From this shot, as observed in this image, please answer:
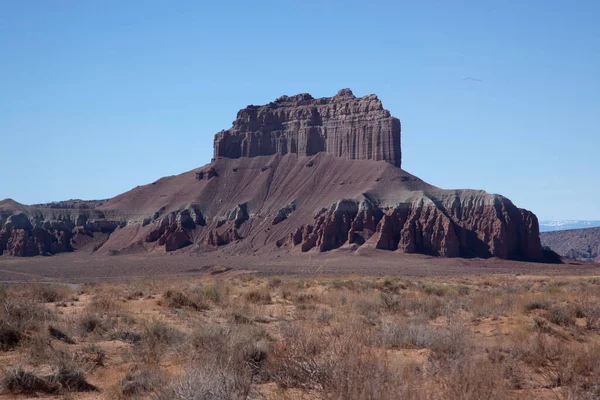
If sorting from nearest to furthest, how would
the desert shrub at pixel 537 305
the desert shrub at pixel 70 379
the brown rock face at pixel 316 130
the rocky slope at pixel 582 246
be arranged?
the desert shrub at pixel 70 379 → the desert shrub at pixel 537 305 → the brown rock face at pixel 316 130 → the rocky slope at pixel 582 246

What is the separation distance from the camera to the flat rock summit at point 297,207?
112 m

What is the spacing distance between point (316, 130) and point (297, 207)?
2974 centimetres

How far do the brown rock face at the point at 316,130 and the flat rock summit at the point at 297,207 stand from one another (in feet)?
0.90

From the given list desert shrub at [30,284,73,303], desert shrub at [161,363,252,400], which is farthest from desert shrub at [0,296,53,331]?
desert shrub at [161,363,252,400]

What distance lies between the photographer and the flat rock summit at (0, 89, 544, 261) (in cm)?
11219

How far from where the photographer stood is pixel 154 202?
150 m

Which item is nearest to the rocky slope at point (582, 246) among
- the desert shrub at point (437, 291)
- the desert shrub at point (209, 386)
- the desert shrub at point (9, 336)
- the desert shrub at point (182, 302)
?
the desert shrub at point (437, 291)

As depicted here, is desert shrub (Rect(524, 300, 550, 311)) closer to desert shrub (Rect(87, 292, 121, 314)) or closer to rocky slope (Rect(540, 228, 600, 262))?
desert shrub (Rect(87, 292, 121, 314))

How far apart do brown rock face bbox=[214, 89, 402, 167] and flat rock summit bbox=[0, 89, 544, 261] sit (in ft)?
0.90

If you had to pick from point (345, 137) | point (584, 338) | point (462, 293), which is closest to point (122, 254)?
point (345, 137)

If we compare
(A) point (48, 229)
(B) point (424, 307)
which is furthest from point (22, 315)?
(A) point (48, 229)

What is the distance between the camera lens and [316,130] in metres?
155

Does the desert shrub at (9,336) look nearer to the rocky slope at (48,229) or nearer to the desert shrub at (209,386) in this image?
the desert shrub at (209,386)

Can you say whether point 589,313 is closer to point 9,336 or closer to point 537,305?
point 537,305
